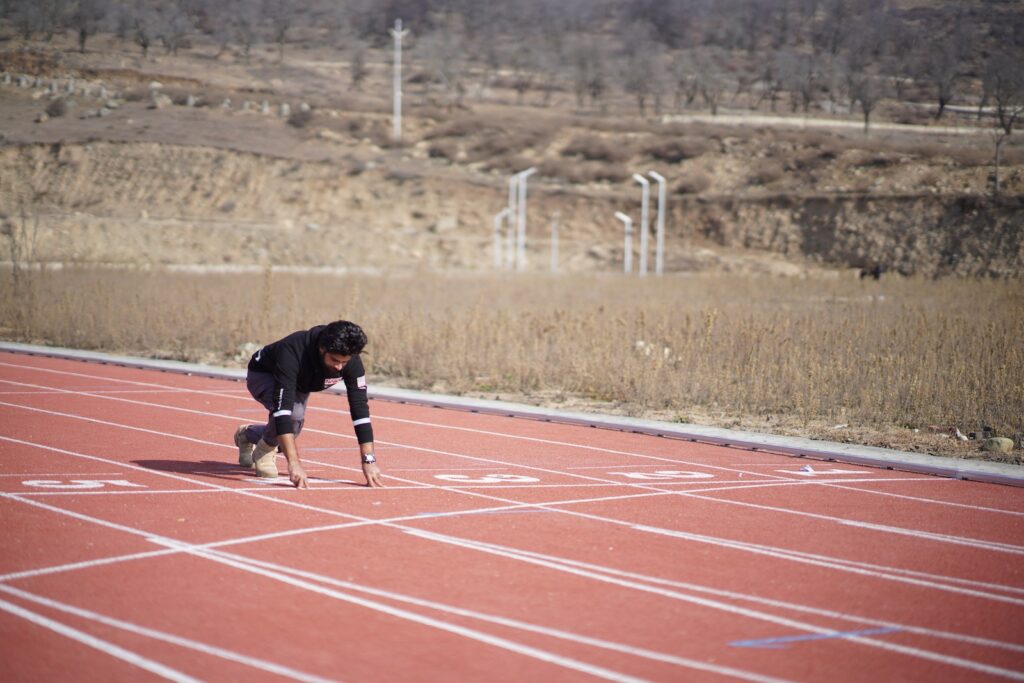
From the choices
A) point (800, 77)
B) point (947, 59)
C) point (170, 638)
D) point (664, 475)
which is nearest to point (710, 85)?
point (800, 77)

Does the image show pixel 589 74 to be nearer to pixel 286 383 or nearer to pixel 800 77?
pixel 800 77

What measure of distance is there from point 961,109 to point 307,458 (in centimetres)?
7550

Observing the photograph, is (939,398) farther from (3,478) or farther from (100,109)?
(100,109)

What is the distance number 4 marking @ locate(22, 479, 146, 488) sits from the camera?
368 inches

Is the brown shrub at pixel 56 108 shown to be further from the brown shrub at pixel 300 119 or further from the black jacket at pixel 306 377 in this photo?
the black jacket at pixel 306 377

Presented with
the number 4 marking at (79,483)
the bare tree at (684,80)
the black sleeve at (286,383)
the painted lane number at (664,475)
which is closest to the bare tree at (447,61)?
the bare tree at (684,80)

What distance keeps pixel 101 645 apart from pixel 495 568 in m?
2.37

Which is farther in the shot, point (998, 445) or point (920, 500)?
point (998, 445)

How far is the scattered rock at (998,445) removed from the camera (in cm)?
1315

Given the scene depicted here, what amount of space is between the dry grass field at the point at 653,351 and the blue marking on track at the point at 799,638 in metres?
7.55

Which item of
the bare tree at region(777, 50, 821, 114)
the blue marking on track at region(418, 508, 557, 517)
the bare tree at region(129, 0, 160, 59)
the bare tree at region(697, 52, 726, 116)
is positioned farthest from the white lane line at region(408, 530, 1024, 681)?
the bare tree at region(697, 52, 726, 116)

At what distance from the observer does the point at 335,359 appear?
8.59 metres

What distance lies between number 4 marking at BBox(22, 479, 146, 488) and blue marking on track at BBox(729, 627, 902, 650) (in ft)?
17.5

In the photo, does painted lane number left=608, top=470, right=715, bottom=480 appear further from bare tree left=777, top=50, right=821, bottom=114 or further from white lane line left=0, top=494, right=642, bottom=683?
bare tree left=777, top=50, right=821, bottom=114
